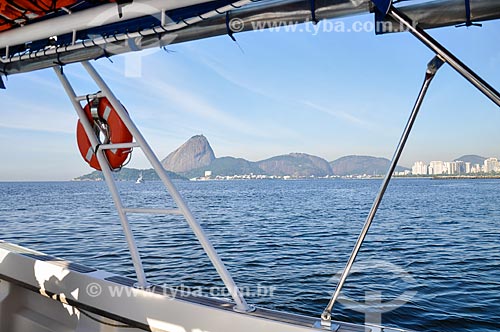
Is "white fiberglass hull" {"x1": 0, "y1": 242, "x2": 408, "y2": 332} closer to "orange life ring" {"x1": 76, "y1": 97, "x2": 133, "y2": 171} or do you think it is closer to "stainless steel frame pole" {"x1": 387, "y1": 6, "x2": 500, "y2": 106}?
"orange life ring" {"x1": 76, "y1": 97, "x2": 133, "y2": 171}

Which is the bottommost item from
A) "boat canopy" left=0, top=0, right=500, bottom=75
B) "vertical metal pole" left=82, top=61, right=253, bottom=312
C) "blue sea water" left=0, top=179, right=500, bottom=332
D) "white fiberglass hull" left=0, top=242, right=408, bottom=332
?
"blue sea water" left=0, top=179, right=500, bottom=332

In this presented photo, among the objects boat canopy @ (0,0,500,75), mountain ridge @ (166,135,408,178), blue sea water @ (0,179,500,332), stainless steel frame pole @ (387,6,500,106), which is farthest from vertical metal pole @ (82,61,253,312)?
mountain ridge @ (166,135,408,178)

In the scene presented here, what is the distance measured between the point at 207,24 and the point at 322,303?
4.45 meters

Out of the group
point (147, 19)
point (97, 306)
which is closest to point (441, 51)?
point (147, 19)

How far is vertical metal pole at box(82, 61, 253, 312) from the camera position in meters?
1.57

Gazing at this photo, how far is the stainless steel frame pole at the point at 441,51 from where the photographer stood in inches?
39.5

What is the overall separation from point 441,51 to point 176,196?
102 centimetres

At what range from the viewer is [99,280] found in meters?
1.98

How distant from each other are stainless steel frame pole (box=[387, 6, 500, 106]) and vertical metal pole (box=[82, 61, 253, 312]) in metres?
0.95

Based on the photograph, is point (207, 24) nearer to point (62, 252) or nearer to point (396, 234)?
point (62, 252)

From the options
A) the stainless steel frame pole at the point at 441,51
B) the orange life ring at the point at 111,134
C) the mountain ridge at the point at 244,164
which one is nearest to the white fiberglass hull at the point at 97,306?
the orange life ring at the point at 111,134

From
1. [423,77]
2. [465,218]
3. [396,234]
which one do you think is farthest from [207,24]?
[465,218]

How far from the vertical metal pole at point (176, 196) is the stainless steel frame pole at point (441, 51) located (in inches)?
37.5

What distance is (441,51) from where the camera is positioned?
3.50 feet
